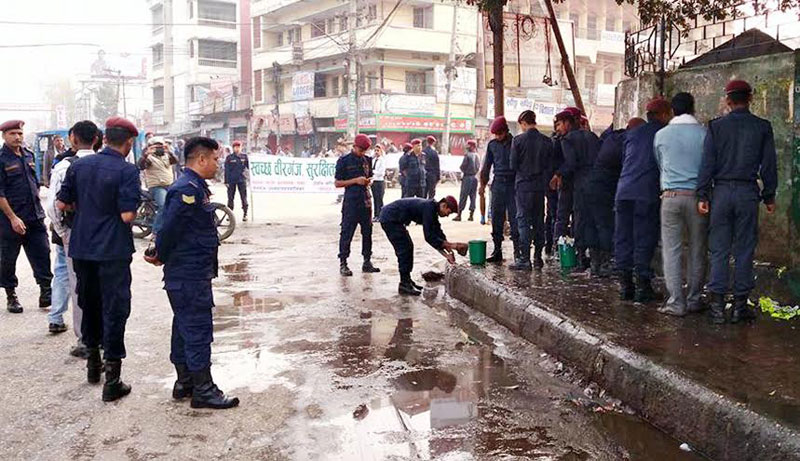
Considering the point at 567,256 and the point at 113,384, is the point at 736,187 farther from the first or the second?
the point at 113,384

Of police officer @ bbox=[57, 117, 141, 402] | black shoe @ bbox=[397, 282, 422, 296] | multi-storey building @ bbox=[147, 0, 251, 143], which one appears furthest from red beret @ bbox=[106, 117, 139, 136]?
multi-storey building @ bbox=[147, 0, 251, 143]

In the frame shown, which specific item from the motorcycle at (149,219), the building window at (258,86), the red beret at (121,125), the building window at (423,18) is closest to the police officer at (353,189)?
the motorcycle at (149,219)

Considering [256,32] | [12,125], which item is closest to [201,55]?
[256,32]

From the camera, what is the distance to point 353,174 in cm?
870

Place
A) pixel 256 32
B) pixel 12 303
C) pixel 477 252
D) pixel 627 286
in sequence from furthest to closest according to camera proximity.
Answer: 1. pixel 256 32
2. pixel 477 252
3. pixel 12 303
4. pixel 627 286

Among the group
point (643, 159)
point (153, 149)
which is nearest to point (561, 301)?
point (643, 159)

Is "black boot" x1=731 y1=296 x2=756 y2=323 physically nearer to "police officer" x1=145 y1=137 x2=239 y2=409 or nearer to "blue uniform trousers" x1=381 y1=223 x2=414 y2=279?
"blue uniform trousers" x1=381 y1=223 x2=414 y2=279


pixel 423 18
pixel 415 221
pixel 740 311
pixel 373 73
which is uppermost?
pixel 423 18

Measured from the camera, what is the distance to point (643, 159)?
19.7ft

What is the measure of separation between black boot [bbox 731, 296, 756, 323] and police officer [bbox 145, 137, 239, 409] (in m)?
3.73

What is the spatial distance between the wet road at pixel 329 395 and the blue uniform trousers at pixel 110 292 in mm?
377

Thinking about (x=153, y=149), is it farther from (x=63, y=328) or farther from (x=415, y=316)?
(x=415, y=316)

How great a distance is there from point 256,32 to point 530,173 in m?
41.4

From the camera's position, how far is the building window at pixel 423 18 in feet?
122
